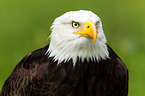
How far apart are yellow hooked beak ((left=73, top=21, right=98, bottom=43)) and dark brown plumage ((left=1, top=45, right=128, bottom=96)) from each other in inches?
26.3

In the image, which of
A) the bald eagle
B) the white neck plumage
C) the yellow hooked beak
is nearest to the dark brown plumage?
the bald eagle

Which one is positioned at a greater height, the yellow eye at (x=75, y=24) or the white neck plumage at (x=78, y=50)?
the yellow eye at (x=75, y=24)

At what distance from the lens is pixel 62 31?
744cm

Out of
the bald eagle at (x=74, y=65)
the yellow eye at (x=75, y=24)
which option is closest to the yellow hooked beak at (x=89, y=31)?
the bald eagle at (x=74, y=65)

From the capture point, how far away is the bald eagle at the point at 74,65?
7270mm

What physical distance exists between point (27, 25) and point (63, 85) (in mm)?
6319

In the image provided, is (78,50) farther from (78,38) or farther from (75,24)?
(75,24)

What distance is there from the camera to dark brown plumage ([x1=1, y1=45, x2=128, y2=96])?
25.3ft

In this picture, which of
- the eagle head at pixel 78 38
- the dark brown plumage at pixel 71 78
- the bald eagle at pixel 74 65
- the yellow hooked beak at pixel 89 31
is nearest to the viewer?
the yellow hooked beak at pixel 89 31

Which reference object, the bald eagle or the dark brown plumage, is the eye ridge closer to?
the bald eagle

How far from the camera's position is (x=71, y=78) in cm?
771

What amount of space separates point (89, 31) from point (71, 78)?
3.56 feet

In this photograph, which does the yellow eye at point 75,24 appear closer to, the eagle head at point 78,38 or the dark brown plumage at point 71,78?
the eagle head at point 78,38

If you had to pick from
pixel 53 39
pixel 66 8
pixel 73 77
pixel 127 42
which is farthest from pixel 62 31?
pixel 66 8
